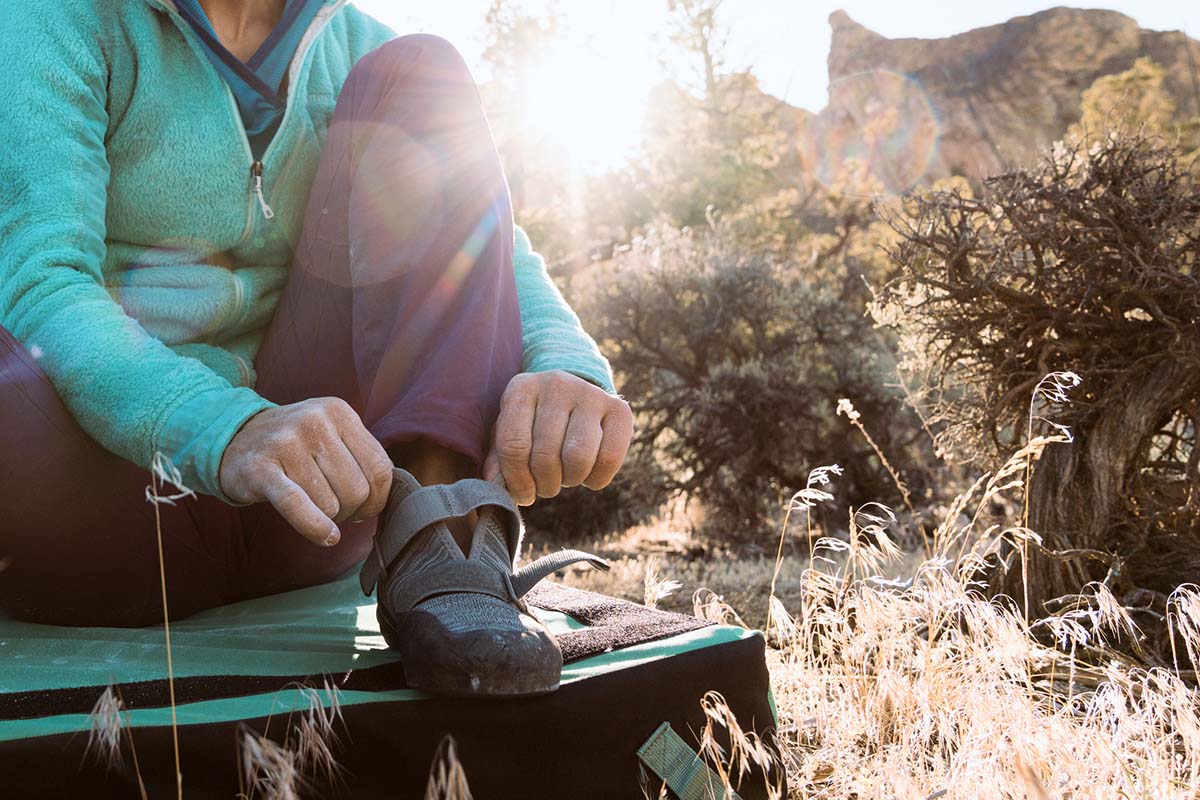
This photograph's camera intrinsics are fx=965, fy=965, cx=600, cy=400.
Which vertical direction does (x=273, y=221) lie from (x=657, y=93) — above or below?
below

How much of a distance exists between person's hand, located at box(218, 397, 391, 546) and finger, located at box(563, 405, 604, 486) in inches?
11.6

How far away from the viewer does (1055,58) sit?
1596 inches

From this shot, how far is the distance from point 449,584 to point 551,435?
0.29 m

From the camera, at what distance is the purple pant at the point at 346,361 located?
145cm

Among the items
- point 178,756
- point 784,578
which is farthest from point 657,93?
point 178,756

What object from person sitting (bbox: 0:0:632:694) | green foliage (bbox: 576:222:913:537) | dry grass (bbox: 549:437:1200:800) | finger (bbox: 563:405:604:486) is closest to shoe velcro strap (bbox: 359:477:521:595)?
person sitting (bbox: 0:0:632:694)

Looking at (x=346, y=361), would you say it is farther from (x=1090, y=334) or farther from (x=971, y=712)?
(x=1090, y=334)

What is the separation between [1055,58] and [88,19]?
4573 cm

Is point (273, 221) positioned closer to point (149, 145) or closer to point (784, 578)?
point (149, 145)

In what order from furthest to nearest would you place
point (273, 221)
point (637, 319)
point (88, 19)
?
point (637, 319) → point (273, 221) → point (88, 19)

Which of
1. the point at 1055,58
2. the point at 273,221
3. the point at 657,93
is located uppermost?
the point at 1055,58

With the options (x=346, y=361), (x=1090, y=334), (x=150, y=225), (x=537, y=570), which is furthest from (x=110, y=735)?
(x=1090, y=334)

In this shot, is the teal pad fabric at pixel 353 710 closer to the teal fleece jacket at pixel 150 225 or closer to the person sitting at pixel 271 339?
the person sitting at pixel 271 339

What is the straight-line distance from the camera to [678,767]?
1287mm
